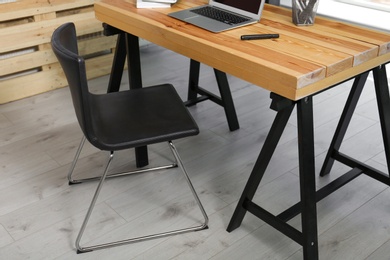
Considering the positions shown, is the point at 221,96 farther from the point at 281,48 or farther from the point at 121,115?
the point at 281,48

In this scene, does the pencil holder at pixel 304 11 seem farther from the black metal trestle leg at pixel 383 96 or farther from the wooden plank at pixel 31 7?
the wooden plank at pixel 31 7

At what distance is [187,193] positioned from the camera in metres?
2.55

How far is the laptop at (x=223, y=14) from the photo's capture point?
7.42ft

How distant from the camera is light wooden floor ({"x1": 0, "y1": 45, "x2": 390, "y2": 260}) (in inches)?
87.4

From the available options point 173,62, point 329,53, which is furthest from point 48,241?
point 173,62

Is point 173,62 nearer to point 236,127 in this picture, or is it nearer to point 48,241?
point 236,127

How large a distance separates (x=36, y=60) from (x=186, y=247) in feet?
6.17

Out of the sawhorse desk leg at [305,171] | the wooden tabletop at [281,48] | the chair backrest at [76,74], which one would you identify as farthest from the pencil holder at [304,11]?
the chair backrest at [76,74]

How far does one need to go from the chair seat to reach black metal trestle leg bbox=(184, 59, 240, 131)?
1.83 feet

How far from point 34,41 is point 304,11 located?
192 centimetres

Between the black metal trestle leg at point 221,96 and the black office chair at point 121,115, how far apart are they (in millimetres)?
557

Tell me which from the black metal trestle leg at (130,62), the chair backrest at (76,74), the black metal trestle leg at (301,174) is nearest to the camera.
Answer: the chair backrest at (76,74)

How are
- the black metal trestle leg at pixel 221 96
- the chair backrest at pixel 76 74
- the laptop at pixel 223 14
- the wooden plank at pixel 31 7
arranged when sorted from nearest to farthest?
the chair backrest at pixel 76 74, the laptop at pixel 223 14, the black metal trestle leg at pixel 221 96, the wooden plank at pixel 31 7

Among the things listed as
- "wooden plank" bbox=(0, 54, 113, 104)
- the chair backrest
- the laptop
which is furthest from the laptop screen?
"wooden plank" bbox=(0, 54, 113, 104)
